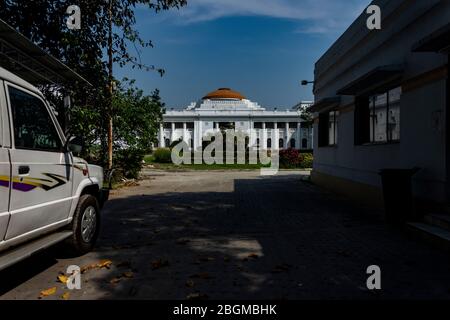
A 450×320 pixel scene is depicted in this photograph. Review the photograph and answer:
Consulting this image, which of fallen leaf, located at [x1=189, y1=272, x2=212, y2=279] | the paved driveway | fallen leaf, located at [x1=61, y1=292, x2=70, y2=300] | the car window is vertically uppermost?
the car window

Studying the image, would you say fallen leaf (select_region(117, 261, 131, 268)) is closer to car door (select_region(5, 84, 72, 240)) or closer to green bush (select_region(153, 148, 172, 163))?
car door (select_region(5, 84, 72, 240))

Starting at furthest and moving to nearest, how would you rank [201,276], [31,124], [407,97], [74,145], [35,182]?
[407,97], [74,145], [201,276], [31,124], [35,182]

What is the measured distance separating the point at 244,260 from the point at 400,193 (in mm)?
3884

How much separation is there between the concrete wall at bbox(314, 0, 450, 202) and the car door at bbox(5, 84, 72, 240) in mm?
6208

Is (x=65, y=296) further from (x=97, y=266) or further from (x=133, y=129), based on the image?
(x=133, y=129)

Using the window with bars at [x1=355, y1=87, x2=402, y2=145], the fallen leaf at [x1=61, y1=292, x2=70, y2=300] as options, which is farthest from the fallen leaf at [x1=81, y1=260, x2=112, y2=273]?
the window with bars at [x1=355, y1=87, x2=402, y2=145]

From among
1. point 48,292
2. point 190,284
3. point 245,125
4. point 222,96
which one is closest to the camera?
point 48,292

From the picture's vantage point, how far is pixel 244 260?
5773mm

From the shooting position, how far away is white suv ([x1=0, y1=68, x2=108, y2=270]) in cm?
405

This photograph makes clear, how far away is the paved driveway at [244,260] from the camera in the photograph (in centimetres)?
451

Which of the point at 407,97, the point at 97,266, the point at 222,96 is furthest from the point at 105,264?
the point at 222,96

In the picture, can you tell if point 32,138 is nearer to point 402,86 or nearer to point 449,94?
point 449,94
